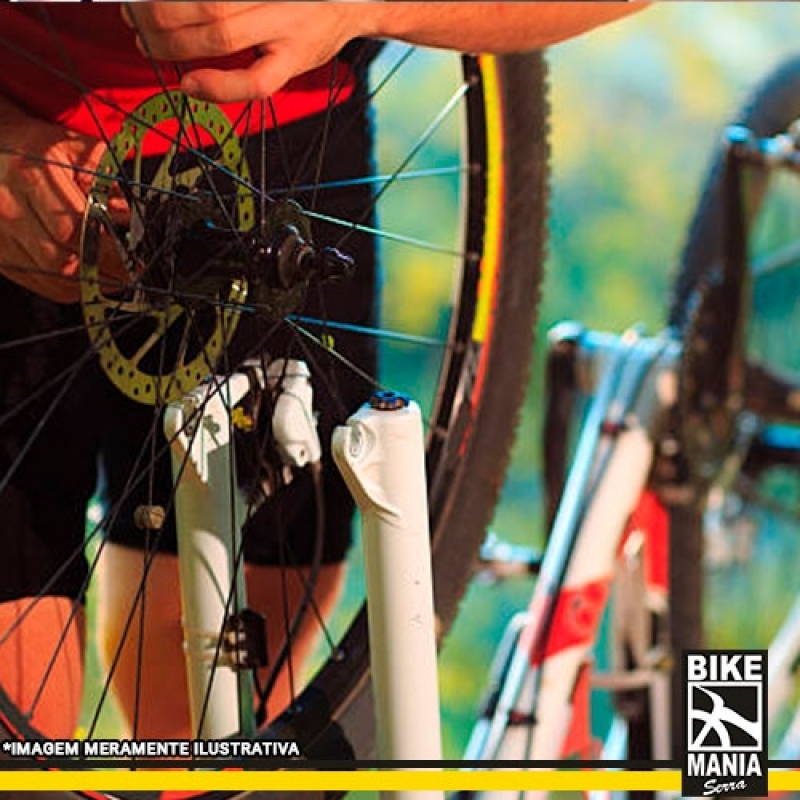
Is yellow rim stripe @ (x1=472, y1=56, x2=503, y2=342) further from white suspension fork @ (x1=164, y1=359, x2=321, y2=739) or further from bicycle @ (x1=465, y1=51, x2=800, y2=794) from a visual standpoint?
white suspension fork @ (x1=164, y1=359, x2=321, y2=739)

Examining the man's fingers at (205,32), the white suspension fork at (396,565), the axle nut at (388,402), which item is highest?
the man's fingers at (205,32)

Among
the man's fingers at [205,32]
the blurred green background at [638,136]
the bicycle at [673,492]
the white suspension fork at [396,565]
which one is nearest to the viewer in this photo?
the man's fingers at [205,32]

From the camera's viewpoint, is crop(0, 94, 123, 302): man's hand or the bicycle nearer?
crop(0, 94, 123, 302): man's hand

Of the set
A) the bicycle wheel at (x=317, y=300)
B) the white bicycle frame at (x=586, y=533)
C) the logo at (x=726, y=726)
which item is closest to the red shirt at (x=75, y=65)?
the bicycle wheel at (x=317, y=300)

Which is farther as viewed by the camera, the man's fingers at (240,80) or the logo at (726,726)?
the logo at (726,726)

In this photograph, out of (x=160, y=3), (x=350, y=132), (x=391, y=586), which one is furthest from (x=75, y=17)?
(x=391, y=586)

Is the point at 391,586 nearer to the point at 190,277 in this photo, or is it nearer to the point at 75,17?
the point at 190,277

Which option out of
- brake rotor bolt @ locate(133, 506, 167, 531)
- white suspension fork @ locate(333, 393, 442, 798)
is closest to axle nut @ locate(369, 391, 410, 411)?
white suspension fork @ locate(333, 393, 442, 798)

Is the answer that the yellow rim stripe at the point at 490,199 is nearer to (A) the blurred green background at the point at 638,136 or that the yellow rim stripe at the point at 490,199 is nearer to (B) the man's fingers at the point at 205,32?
(A) the blurred green background at the point at 638,136

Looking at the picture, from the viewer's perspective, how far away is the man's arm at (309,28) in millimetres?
1479

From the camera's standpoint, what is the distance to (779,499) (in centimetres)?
187

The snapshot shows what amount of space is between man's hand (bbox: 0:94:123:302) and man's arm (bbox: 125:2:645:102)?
12 centimetres

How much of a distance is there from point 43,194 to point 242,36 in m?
0.22

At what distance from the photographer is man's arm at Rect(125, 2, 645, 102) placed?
1479mm
